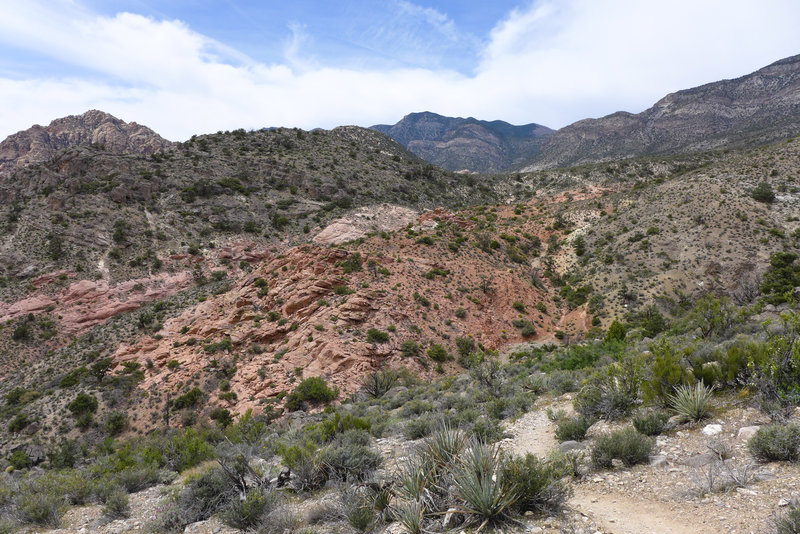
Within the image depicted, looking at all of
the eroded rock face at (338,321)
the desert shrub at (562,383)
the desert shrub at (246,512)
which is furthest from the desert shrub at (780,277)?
the desert shrub at (246,512)

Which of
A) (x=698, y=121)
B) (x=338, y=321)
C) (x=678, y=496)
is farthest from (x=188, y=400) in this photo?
(x=698, y=121)

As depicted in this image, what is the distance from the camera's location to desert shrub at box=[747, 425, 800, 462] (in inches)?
158

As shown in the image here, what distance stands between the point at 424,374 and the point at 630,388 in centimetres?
1175

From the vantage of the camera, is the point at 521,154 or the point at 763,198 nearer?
the point at 763,198

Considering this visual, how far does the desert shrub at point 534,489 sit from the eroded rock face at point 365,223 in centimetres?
3002

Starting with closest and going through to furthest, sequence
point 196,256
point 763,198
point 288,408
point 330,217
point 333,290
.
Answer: point 288,408
point 333,290
point 763,198
point 196,256
point 330,217

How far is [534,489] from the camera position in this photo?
409 cm

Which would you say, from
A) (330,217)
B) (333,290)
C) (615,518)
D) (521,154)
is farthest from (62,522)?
(521,154)

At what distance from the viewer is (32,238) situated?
32188 millimetres

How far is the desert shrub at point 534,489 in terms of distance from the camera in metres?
4.04

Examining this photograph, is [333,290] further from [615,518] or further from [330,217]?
[330,217]

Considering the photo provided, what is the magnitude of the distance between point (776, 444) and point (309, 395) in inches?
545

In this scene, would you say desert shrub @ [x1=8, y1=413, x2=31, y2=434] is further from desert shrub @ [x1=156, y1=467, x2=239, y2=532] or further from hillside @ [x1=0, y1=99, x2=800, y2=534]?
desert shrub @ [x1=156, y1=467, x2=239, y2=532]

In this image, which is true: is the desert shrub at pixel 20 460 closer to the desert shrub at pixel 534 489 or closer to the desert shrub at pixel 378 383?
the desert shrub at pixel 378 383
